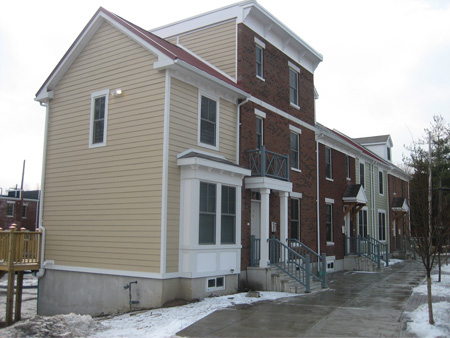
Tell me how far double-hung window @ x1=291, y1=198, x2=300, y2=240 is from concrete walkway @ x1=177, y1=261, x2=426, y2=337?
3894 millimetres

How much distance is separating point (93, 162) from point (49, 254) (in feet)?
11.9

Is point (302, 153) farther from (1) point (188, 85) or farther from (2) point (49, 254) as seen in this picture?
(2) point (49, 254)

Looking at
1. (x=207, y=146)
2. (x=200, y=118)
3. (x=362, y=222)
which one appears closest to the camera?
(x=200, y=118)

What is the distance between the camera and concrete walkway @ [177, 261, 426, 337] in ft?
28.8

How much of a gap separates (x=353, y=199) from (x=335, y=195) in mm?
1308

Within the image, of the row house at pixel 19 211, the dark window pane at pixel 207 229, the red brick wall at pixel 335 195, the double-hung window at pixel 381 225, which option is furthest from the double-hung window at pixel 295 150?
the row house at pixel 19 211

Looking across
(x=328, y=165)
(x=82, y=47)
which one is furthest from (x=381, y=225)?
(x=82, y=47)

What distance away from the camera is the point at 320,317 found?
10.1 m

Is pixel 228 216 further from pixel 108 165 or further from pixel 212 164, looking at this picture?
pixel 108 165

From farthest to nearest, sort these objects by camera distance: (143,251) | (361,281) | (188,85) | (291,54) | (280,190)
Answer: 1. (291,54)
2. (361,281)
3. (280,190)
4. (188,85)
5. (143,251)

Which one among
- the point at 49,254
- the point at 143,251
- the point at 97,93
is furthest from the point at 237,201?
the point at 49,254

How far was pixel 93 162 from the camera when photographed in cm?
1391

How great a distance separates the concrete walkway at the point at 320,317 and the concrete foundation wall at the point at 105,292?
168cm

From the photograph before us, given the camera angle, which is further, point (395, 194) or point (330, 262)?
point (395, 194)
